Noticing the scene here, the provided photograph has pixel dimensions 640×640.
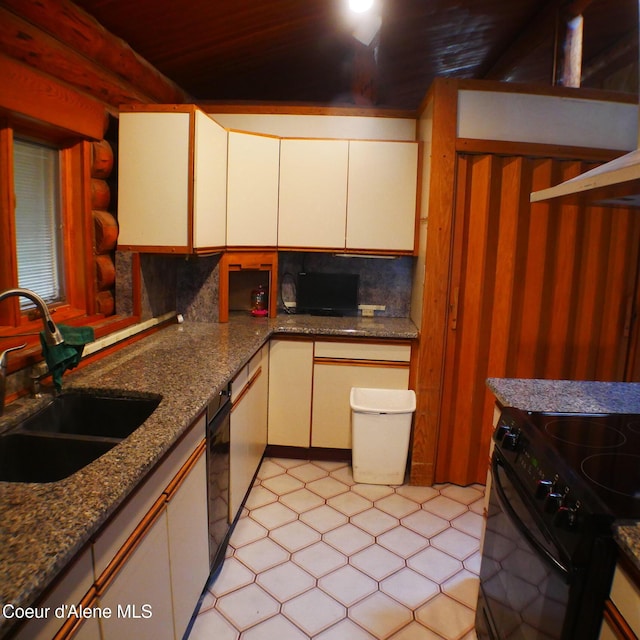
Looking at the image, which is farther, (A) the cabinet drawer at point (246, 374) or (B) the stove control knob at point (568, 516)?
(A) the cabinet drawer at point (246, 374)

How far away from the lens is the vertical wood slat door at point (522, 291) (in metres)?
2.63

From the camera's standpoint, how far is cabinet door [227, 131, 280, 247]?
2912mm

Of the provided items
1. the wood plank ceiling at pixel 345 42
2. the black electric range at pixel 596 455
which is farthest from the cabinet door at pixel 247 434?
the wood plank ceiling at pixel 345 42

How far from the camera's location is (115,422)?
5.80ft

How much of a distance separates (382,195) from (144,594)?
8.01 ft

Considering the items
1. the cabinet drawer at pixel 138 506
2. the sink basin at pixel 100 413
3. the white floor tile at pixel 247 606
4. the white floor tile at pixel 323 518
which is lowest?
the white floor tile at pixel 247 606

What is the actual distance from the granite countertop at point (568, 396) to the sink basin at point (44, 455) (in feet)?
4.39

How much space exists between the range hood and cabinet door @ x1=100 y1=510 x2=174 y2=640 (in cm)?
149

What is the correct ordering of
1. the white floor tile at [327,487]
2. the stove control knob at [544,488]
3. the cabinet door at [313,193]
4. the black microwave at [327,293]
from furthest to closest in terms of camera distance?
1. the black microwave at [327,293]
2. the cabinet door at [313,193]
3. the white floor tile at [327,487]
4. the stove control knob at [544,488]

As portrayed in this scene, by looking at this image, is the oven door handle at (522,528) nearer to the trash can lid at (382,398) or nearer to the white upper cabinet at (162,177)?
the trash can lid at (382,398)

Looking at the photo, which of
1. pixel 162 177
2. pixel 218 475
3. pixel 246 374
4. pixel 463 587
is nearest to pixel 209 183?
pixel 162 177

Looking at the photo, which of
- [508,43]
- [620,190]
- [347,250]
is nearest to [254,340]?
[347,250]

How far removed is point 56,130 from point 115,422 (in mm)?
1252

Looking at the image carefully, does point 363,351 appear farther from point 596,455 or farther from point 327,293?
point 596,455
